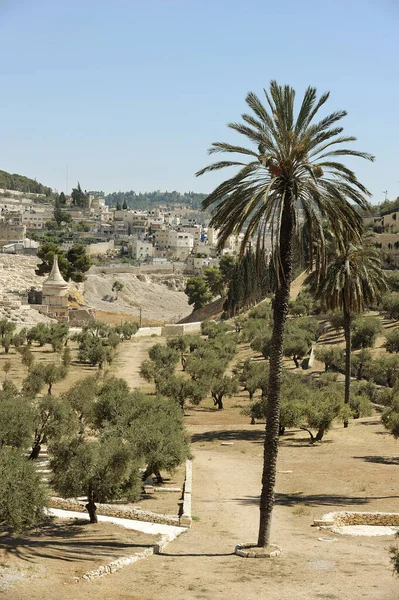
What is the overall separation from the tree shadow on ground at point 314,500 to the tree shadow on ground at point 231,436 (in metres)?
10.0

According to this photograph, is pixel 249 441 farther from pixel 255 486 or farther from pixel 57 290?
pixel 57 290

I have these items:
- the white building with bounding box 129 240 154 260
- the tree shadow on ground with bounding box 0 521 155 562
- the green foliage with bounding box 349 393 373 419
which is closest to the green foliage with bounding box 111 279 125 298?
→ the white building with bounding box 129 240 154 260

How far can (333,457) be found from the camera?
98.1 feet

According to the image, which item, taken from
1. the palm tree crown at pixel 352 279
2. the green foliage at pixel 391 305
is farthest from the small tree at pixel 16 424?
the green foliage at pixel 391 305

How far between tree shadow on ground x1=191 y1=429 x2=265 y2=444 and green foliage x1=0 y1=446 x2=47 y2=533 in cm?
1675

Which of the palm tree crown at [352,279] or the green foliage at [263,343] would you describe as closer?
the palm tree crown at [352,279]

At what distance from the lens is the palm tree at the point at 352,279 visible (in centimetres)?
3253

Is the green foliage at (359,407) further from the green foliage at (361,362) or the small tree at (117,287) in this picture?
the small tree at (117,287)

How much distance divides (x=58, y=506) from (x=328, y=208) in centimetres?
1099

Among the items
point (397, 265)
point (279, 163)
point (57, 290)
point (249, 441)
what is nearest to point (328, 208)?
point (279, 163)

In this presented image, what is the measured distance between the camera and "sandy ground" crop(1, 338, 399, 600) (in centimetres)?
1525

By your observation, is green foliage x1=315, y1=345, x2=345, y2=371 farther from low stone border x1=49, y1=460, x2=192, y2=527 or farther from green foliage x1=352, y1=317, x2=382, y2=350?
low stone border x1=49, y1=460, x2=192, y2=527

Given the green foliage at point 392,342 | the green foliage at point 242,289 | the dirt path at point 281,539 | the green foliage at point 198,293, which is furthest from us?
the green foliage at point 198,293

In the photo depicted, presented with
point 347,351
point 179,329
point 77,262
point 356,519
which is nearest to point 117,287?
point 77,262
